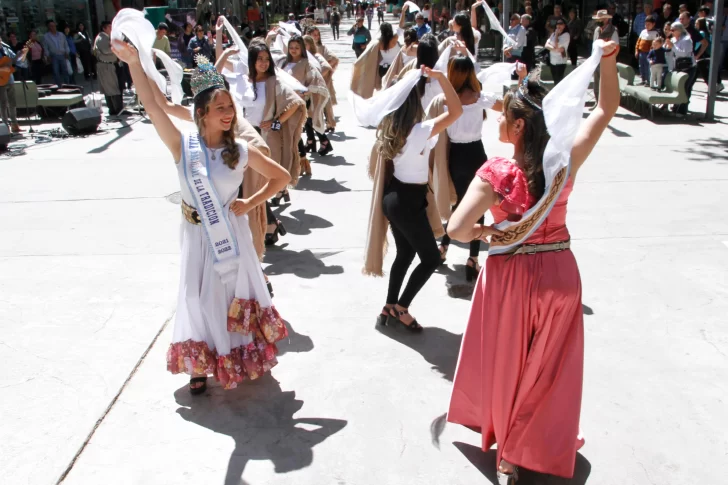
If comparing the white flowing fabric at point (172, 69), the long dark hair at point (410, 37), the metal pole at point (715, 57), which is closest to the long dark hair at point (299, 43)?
the long dark hair at point (410, 37)

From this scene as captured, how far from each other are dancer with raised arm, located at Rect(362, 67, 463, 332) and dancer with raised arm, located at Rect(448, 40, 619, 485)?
4.05 ft

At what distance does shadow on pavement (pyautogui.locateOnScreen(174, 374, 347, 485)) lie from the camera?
3.60 metres

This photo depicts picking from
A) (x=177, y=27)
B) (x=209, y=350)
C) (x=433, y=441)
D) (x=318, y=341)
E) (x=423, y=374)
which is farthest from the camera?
(x=177, y=27)

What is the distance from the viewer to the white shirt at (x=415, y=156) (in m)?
4.47

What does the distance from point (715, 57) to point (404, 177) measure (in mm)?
8885

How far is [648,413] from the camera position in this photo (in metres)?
3.89

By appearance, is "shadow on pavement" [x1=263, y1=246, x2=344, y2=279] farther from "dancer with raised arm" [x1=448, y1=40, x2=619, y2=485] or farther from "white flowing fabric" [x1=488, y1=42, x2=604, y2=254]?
"white flowing fabric" [x1=488, y1=42, x2=604, y2=254]

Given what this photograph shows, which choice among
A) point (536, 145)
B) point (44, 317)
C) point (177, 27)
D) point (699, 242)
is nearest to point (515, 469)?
point (536, 145)

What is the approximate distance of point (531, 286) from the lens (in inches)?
126

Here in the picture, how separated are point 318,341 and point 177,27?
16.1 m

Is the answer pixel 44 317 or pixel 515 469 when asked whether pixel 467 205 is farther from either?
pixel 44 317

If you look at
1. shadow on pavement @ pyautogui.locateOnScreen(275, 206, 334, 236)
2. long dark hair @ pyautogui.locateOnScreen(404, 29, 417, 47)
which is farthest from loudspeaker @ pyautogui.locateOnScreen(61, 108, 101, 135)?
long dark hair @ pyautogui.locateOnScreen(404, 29, 417, 47)

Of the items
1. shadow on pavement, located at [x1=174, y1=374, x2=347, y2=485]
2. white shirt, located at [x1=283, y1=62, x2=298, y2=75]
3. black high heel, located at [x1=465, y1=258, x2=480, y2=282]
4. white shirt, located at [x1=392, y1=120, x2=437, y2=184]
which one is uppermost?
white shirt, located at [x1=283, y1=62, x2=298, y2=75]

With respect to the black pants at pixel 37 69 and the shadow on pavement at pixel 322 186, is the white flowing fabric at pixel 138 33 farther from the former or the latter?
the black pants at pixel 37 69
